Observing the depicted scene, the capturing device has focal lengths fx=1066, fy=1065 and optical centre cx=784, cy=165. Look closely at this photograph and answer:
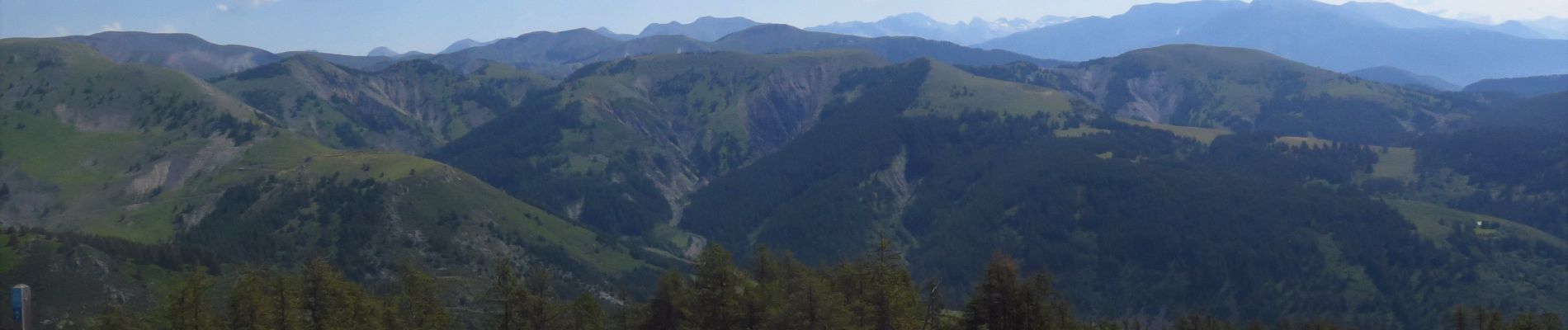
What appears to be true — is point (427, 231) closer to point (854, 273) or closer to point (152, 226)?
point (152, 226)

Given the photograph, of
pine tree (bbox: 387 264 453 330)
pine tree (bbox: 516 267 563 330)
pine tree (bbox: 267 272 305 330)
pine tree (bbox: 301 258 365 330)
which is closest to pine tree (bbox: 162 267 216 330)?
pine tree (bbox: 267 272 305 330)

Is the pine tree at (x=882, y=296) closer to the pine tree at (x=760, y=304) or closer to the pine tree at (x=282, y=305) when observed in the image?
the pine tree at (x=760, y=304)

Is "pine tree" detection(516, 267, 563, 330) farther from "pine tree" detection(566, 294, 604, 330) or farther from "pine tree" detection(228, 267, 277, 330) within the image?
"pine tree" detection(228, 267, 277, 330)

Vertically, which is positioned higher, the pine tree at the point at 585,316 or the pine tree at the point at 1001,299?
the pine tree at the point at 1001,299

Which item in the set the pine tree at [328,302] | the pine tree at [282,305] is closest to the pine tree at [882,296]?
the pine tree at [328,302]

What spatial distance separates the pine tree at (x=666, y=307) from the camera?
225 feet

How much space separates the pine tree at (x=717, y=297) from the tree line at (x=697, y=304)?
5cm

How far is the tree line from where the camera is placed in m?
54.6

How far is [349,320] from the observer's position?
58.8 m

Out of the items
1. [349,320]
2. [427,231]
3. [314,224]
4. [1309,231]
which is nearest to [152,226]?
[314,224]

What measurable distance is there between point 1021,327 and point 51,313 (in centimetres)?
9280

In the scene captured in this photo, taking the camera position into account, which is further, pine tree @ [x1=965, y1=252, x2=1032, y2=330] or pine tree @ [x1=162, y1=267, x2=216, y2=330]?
pine tree @ [x1=965, y1=252, x2=1032, y2=330]

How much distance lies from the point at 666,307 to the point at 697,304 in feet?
33.0

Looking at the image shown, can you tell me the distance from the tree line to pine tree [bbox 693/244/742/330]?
0.05m
